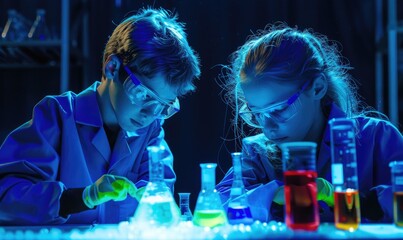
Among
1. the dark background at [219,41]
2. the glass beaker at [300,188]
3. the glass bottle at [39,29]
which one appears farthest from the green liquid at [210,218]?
the glass bottle at [39,29]

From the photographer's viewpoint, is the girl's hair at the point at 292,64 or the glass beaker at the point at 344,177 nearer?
the glass beaker at the point at 344,177

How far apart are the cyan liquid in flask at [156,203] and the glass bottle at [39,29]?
2.20m

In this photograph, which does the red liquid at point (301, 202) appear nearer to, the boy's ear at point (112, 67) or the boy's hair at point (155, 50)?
the boy's hair at point (155, 50)

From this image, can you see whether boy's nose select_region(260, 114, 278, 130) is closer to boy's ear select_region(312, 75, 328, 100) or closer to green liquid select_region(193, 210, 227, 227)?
boy's ear select_region(312, 75, 328, 100)

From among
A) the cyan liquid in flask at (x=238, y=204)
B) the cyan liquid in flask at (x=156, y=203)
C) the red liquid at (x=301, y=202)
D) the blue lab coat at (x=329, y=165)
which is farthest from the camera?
the blue lab coat at (x=329, y=165)

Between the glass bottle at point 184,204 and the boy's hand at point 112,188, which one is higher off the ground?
the boy's hand at point 112,188

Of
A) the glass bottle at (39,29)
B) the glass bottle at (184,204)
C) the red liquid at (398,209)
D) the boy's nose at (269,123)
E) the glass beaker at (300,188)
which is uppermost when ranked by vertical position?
the glass bottle at (39,29)

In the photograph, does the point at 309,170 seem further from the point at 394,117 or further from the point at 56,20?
the point at 56,20

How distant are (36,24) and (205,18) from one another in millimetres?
1129

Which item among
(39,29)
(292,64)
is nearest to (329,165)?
(292,64)

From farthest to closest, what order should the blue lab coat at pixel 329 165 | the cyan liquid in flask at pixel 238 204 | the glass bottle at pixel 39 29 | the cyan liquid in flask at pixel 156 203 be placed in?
the glass bottle at pixel 39 29, the blue lab coat at pixel 329 165, the cyan liquid in flask at pixel 238 204, the cyan liquid in flask at pixel 156 203

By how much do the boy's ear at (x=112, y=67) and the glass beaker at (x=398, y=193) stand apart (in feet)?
3.41

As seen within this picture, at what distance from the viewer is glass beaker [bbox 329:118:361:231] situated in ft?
3.39

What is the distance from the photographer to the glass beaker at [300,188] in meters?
1.00
